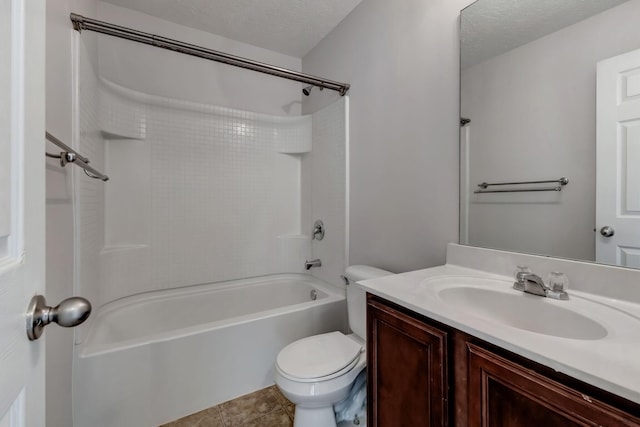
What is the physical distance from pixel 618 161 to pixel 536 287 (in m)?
0.47

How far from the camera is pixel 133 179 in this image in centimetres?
201

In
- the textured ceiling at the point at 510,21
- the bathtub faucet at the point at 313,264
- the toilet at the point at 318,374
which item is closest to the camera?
the textured ceiling at the point at 510,21

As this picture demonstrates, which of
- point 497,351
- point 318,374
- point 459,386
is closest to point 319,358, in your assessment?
point 318,374

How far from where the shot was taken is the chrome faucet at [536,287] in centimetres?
84

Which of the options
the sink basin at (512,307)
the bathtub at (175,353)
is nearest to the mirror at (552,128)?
the sink basin at (512,307)

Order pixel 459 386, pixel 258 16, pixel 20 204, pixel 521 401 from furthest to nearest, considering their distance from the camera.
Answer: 1. pixel 258 16
2. pixel 459 386
3. pixel 521 401
4. pixel 20 204

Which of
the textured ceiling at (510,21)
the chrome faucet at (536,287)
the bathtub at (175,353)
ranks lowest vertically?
the bathtub at (175,353)

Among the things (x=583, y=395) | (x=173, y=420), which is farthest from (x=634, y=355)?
(x=173, y=420)

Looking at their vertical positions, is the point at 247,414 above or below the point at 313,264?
below

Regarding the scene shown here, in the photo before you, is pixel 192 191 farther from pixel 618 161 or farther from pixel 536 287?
pixel 618 161

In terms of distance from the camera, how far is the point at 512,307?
900 mm

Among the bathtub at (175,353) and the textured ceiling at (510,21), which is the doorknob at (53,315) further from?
the textured ceiling at (510,21)

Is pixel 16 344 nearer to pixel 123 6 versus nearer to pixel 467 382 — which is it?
pixel 467 382

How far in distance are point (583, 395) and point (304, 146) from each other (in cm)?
239
